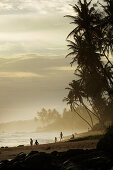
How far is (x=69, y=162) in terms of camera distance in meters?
13.5

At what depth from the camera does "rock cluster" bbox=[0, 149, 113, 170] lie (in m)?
12.9

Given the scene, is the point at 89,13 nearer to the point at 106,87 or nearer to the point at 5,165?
the point at 106,87

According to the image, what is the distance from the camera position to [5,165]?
1547 cm

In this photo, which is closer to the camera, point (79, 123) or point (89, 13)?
point (89, 13)

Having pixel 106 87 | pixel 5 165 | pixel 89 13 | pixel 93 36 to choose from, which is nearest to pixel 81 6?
pixel 89 13

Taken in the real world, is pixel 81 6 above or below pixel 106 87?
above

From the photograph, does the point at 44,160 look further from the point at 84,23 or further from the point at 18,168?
the point at 84,23

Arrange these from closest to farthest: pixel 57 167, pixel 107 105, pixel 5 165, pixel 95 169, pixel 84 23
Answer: pixel 95 169 < pixel 57 167 < pixel 5 165 < pixel 84 23 < pixel 107 105

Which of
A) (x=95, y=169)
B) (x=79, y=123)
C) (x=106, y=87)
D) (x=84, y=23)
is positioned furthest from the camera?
(x=79, y=123)

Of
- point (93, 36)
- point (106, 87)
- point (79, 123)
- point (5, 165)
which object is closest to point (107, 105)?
point (106, 87)

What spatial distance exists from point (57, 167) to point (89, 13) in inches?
899

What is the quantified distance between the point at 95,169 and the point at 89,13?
2368 centimetres

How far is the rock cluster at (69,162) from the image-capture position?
12.9 meters

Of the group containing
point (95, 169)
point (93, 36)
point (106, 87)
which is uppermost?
point (93, 36)
